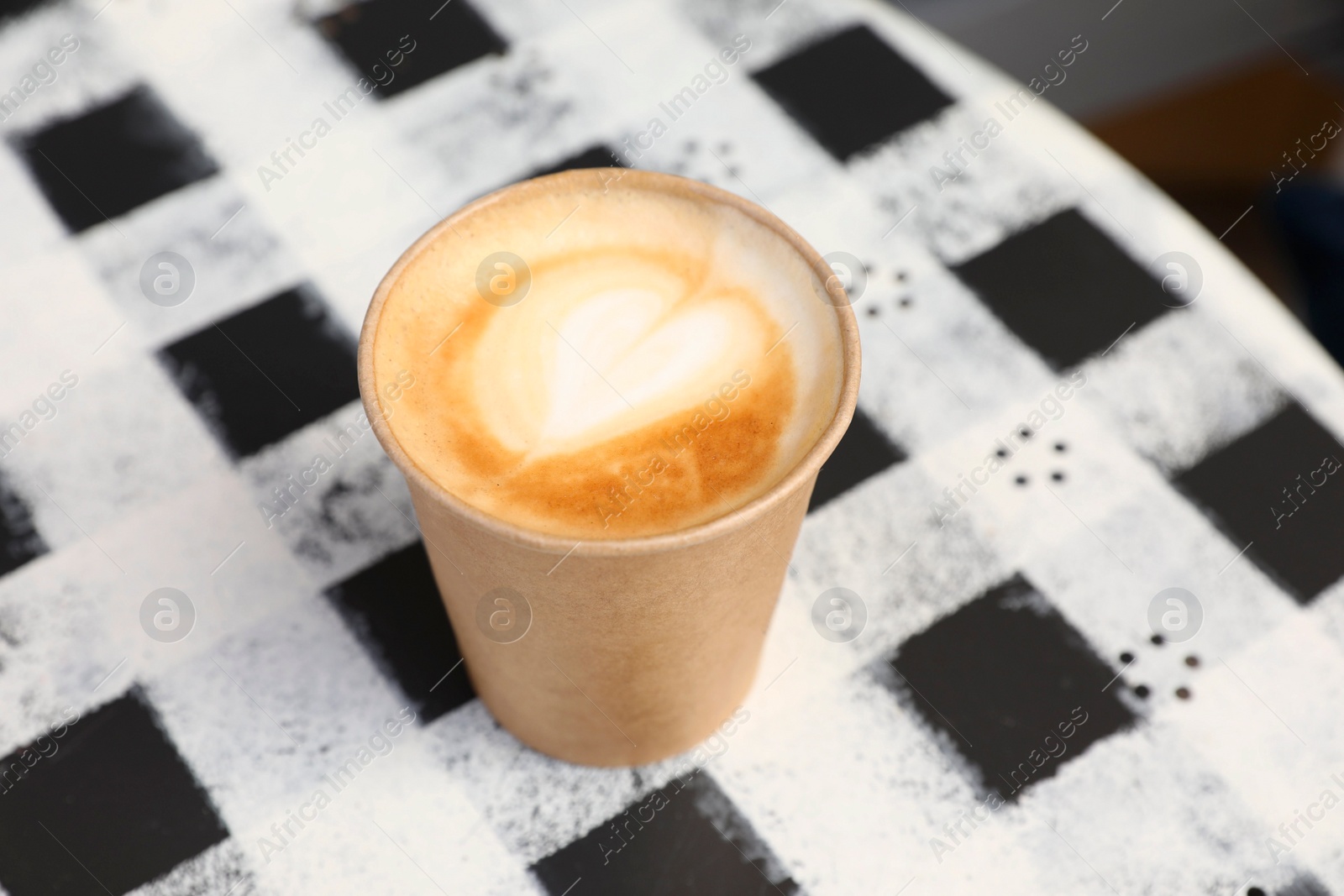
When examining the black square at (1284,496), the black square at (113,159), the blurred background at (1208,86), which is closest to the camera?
the black square at (1284,496)

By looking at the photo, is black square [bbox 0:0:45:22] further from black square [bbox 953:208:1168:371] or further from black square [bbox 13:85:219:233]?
black square [bbox 953:208:1168:371]

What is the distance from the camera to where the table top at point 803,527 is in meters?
0.66

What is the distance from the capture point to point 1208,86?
1.77m

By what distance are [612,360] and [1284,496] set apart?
45 centimetres

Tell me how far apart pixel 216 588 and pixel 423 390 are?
0.23 meters

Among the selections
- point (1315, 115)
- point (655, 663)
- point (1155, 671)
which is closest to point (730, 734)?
point (655, 663)

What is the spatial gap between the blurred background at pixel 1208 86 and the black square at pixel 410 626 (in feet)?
4.11

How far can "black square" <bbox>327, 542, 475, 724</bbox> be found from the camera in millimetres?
701

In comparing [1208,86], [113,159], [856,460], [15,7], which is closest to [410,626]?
[856,460]

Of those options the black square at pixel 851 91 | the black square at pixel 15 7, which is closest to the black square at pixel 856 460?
the black square at pixel 851 91

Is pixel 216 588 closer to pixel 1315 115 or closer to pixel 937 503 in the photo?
pixel 937 503

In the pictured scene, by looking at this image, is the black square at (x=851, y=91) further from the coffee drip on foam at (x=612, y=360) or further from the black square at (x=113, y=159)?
the black square at (x=113, y=159)

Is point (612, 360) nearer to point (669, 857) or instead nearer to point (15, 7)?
point (669, 857)

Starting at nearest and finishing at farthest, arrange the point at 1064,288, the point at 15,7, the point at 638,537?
the point at 638,537
the point at 1064,288
the point at 15,7
